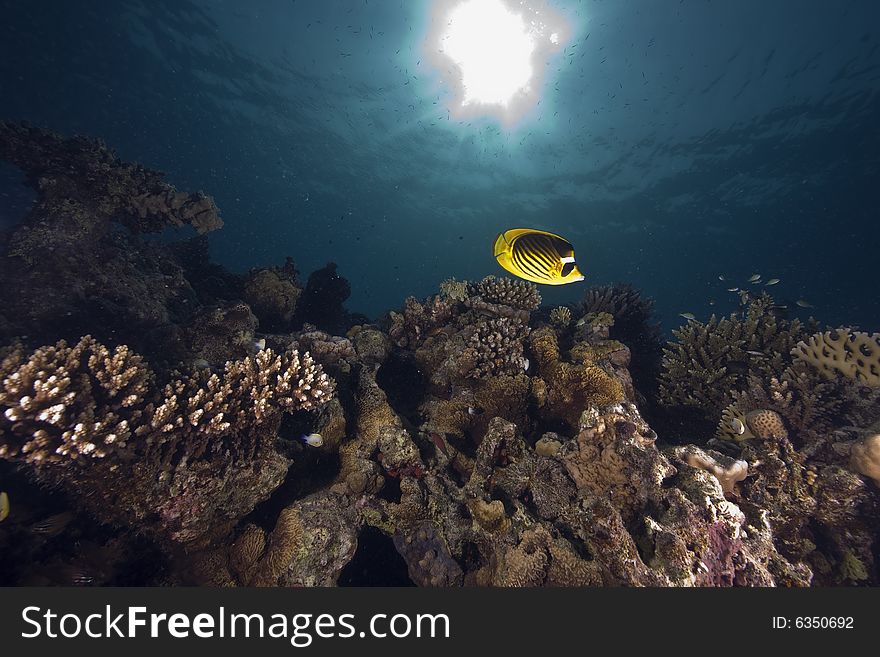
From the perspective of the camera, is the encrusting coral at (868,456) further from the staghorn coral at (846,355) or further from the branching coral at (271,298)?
the branching coral at (271,298)

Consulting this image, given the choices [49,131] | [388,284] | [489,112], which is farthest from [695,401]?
[388,284]

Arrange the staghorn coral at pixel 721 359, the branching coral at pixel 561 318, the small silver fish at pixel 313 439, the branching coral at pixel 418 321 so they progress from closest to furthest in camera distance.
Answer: the small silver fish at pixel 313 439, the staghorn coral at pixel 721 359, the branching coral at pixel 561 318, the branching coral at pixel 418 321

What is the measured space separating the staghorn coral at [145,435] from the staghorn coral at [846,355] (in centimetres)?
744

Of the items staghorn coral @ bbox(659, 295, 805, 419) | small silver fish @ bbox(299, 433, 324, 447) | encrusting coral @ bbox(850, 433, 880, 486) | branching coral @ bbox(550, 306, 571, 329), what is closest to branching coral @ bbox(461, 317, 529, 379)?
branching coral @ bbox(550, 306, 571, 329)

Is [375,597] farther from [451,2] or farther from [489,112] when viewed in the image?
[489,112]

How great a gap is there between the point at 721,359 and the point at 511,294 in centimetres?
387

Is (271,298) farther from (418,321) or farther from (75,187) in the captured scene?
(75,187)

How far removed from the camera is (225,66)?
30484 mm

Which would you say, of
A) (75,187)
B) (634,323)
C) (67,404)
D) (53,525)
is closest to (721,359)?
(634,323)

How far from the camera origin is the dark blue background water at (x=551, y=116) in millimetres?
A: 24047

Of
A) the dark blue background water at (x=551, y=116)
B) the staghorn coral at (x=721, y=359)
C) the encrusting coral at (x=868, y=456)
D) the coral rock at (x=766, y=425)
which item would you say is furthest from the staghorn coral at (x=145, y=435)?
the dark blue background water at (x=551, y=116)

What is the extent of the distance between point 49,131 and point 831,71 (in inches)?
1604

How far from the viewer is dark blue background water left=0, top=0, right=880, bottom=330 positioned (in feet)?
78.9

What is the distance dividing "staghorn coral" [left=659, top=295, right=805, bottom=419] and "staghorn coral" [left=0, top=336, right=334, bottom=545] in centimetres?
613
